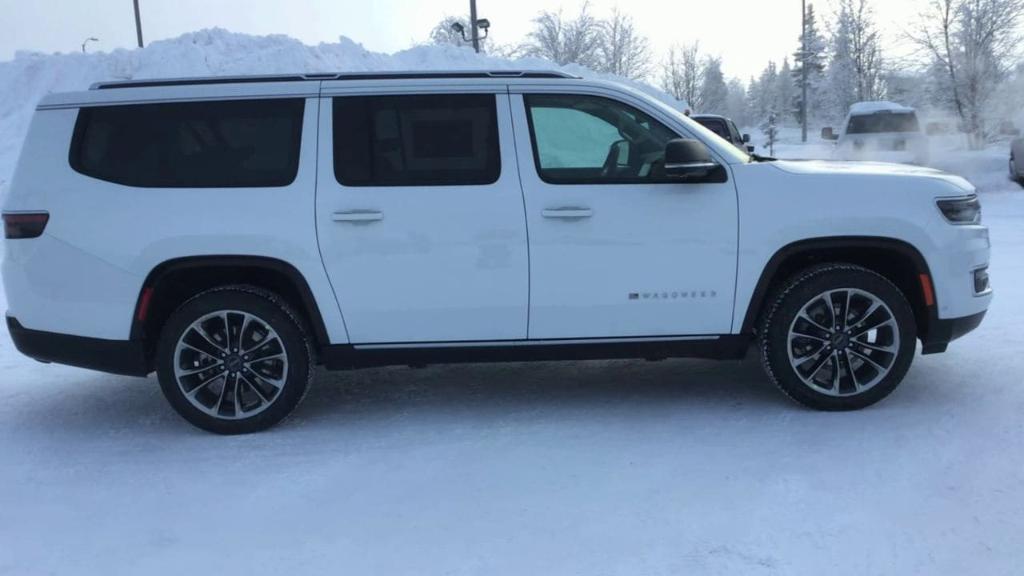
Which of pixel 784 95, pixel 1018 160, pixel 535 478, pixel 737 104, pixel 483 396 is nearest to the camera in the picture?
pixel 535 478

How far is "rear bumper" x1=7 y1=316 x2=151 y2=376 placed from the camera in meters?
4.38

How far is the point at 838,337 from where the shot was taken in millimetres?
4473

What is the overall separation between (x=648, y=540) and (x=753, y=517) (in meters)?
0.46

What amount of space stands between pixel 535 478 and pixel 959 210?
8.75 feet

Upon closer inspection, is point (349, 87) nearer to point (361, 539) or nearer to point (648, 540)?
point (361, 539)

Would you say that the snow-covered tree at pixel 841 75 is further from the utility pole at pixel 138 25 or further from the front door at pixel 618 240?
the front door at pixel 618 240

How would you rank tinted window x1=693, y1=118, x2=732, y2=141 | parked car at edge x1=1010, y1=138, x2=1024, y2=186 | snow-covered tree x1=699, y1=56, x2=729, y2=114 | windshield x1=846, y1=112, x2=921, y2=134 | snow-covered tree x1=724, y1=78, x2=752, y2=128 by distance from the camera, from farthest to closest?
snow-covered tree x1=724, y1=78, x2=752, y2=128
snow-covered tree x1=699, y1=56, x2=729, y2=114
windshield x1=846, y1=112, x2=921, y2=134
parked car at edge x1=1010, y1=138, x2=1024, y2=186
tinted window x1=693, y1=118, x2=732, y2=141

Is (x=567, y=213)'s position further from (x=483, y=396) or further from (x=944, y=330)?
(x=944, y=330)

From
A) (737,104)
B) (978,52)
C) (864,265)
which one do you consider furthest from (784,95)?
(864,265)

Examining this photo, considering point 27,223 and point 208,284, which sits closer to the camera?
point 27,223

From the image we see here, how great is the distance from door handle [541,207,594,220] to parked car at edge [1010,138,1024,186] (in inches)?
692

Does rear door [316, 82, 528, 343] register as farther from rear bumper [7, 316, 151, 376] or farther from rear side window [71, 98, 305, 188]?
rear bumper [7, 316, 151, 376]

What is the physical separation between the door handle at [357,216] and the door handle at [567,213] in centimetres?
85

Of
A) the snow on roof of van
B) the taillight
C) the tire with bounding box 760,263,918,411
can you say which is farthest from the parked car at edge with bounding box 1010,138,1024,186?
the taillight
